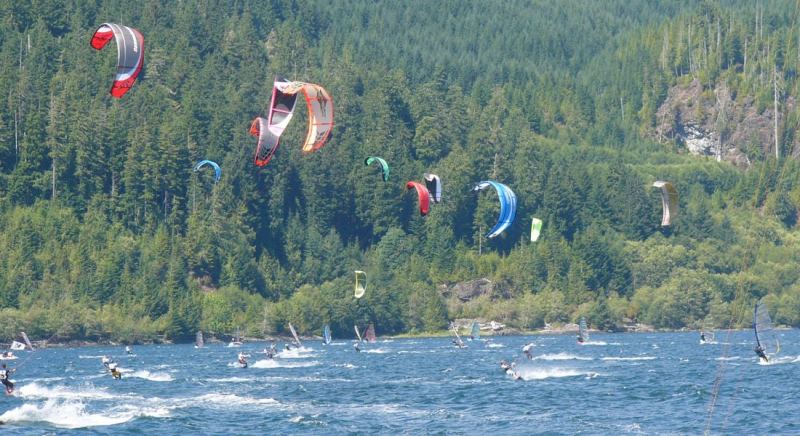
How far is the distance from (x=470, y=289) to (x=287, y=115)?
7876cm

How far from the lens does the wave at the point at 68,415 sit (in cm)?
5786

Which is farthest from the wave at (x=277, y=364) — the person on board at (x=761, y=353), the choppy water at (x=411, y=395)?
the person on board at (x=761, y=353)

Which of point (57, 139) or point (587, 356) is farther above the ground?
point (57, 139)

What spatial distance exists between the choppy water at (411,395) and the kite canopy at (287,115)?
12286 millimetres

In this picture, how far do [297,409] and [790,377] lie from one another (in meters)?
27.9

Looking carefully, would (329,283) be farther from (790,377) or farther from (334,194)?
(790,377)

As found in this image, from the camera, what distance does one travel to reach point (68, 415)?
5934 cm

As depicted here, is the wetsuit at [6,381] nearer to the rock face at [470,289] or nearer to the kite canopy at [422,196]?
the kite canopy at [422,196]

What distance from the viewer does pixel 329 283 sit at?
15175 centimetres

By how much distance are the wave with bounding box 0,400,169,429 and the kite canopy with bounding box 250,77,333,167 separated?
61.9 ft

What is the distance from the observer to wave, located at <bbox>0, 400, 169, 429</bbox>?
5786 cm

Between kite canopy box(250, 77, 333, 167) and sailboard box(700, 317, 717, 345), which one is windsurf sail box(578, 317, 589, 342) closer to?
sailboard box(700, 317, 717, 345)

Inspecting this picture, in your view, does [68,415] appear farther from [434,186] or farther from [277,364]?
[434,186]

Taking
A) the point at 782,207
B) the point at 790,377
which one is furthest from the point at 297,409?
the point at 782,207
